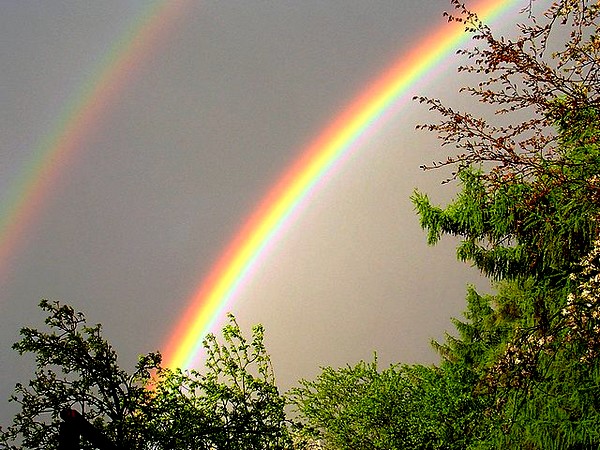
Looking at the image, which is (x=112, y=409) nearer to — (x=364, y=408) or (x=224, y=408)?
(x=224, y=408)

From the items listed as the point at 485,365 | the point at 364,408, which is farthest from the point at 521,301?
the point at 364,408

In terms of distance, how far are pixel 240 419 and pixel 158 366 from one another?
2012mm

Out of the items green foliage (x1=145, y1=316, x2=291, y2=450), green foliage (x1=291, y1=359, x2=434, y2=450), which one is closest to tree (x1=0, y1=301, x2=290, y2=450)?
green foliage (x1=145, y1=316, x2=291, y2=450)

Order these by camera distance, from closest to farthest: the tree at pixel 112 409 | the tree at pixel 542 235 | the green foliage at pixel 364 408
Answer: the tree at pixel 542 235 → the tree at pixel 112 409 → the green foliage at pixel 364 408

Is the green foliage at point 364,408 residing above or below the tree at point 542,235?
above

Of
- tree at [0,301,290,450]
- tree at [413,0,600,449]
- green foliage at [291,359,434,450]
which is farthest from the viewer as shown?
green foliage at [291,359,434,450]

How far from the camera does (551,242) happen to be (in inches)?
301

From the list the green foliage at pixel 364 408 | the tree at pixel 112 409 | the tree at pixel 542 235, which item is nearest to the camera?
the tree at pixel 542 235

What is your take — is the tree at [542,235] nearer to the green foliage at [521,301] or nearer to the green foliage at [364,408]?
the green foliage at [521,301]

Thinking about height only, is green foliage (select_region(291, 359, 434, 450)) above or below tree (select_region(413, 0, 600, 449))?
above

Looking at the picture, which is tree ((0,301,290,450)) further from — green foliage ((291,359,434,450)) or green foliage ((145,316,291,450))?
green foliage ((291,359,434,450))

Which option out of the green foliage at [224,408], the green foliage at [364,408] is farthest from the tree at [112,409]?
the green foliage at [364,408]

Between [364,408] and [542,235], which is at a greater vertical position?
[364,408]

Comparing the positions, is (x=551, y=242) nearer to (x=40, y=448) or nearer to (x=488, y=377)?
(x=488, y=377)
